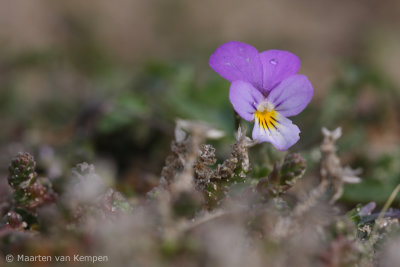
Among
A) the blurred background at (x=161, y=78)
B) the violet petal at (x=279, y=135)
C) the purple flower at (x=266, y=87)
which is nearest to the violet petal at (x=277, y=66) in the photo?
the purple flower at (x=266, y=87)

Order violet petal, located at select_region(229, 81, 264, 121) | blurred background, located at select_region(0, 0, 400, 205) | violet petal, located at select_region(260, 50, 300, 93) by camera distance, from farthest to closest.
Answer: blurred background, located at select_region(0, 0, 400, 205) → violet petal, located at select_region(260, 50, 300, 93) → violet petal, located at select_region(229, 81, 264, 121)

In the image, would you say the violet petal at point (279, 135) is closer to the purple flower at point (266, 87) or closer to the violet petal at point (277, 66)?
the purple flower at point (266, 87)

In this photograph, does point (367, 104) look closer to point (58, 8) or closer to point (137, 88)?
point (137, 88)

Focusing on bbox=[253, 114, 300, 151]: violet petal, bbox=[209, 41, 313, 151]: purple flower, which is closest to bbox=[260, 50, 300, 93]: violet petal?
bbox=[209, 41, 313, 151]: purple flower

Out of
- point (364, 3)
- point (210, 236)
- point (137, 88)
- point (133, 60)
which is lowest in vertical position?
point (210, 236)

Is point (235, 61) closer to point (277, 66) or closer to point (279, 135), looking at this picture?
point (277, 66)

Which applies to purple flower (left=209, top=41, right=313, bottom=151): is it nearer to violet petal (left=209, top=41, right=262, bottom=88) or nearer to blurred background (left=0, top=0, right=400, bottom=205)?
violet petal (left=209, top=41, right=262, bottom=88)

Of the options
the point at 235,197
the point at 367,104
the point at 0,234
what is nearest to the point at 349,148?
the point at 367,104

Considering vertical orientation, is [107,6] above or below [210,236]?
above

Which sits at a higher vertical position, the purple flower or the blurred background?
the blurred background
